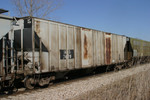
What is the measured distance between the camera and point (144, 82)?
5387mm

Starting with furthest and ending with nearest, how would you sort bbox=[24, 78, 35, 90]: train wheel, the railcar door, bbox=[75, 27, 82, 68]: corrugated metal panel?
1. the railcar door
2. bbox=[75, 27, 82, 68]: corrugated metal panel
3. bbox=[24, 78, 35, 90]: train wheel

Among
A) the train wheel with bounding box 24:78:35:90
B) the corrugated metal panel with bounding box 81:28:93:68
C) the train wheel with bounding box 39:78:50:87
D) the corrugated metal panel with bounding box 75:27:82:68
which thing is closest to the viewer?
the train wheel with bounding box 24:78:35:90

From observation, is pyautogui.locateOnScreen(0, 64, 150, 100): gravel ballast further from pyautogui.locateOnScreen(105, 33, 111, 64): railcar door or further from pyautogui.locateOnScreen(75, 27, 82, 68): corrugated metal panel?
pyautogui.locateOnScreen(105, 33, 111, 64): railcar door

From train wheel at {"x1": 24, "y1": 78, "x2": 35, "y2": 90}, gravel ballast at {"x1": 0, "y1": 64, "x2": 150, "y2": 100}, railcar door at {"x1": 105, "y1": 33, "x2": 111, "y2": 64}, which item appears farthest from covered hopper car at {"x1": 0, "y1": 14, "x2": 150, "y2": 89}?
railcar door at {"x1": 105, "y1": 33, "x2": 111, "y2": 64}

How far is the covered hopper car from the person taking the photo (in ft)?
23.6

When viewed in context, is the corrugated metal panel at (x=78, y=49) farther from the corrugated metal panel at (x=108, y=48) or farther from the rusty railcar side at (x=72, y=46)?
the corrugated metal panel at (x=108, y=48)

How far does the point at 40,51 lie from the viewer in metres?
7.83

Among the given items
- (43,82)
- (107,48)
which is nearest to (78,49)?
(43,82)

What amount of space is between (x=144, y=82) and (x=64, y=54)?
194 inches

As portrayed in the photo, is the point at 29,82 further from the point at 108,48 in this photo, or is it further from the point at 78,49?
the point at 108,48

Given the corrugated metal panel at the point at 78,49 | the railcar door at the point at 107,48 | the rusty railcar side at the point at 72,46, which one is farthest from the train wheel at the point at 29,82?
the railcar door at the point at 107,48

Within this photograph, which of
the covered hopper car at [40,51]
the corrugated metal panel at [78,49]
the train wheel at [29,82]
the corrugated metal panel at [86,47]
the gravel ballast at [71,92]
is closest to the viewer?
the gravel ballast at [71,92]

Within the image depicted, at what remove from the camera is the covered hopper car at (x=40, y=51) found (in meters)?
7.20

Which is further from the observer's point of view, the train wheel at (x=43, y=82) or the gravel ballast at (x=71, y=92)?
the train wheel at (x=43, y=82)
